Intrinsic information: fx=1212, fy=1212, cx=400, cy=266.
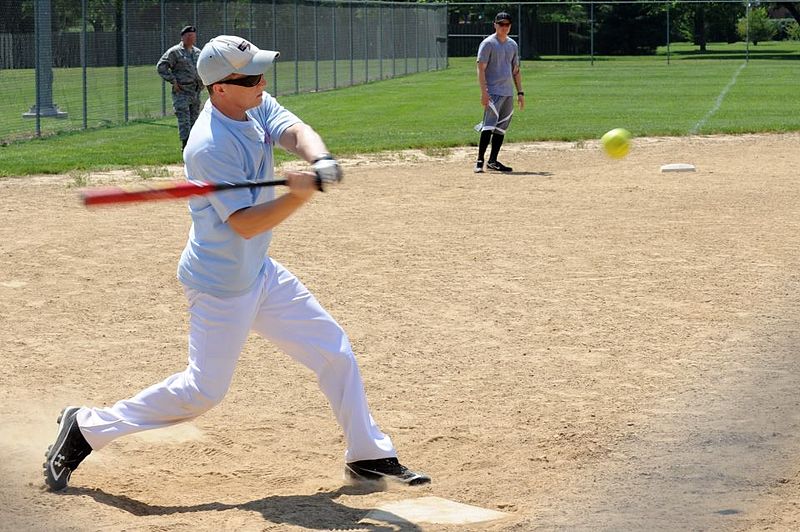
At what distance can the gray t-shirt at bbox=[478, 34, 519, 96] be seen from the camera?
1647 centimetres

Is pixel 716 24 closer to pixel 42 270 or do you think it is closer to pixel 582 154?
pixel 582 154

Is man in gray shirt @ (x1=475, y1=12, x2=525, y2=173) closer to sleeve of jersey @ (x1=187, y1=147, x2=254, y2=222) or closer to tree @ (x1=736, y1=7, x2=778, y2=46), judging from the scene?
sleeve of jersey @ (x1=187, y1=147, x2=254, y2=222)

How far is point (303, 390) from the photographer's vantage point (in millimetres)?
6996

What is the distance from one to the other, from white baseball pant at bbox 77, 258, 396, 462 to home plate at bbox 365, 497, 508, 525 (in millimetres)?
311

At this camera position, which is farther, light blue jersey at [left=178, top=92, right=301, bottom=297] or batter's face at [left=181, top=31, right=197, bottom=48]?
batter's face at [left=181, top=31, right=197, bottom=48]

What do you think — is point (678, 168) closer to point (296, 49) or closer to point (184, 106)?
point (184, 106)

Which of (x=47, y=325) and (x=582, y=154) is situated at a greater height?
(x=582, y=154)

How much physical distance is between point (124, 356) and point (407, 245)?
13.6ft

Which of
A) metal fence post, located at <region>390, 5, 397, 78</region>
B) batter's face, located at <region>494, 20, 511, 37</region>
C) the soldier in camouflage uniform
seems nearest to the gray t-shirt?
batter's face, located at <region>494, 20, 511, 37</region>

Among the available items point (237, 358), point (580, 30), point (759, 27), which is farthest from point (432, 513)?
point (759, 27)

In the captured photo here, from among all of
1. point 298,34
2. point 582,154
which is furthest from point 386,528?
point 298,34

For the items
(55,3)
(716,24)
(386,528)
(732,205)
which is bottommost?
(386,528)

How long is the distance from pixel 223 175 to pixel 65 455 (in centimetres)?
153

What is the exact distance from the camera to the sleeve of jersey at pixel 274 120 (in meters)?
5.21
